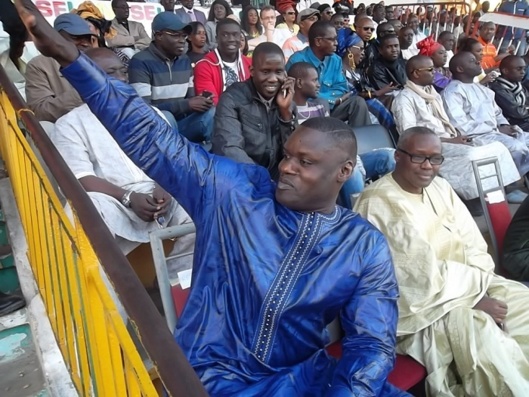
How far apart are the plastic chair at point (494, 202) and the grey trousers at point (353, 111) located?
1.12 metres

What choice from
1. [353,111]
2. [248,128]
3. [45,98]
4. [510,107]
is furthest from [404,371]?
[510,107]

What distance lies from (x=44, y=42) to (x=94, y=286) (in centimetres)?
68

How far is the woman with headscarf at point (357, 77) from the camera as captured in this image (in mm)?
4875

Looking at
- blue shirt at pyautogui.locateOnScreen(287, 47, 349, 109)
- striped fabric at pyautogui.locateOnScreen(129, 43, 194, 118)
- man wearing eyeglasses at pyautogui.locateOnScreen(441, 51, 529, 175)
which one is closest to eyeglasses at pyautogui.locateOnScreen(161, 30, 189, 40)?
striped fabric at pyautogui.locateOnScreen(129, 43, 194, 118)

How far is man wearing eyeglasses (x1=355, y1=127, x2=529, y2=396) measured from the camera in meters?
2.18

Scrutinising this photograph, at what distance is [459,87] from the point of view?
17.2 feet

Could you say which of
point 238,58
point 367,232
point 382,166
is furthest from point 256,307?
point 238,58

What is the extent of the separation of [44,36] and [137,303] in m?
0.82

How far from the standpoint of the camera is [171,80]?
13.8ft

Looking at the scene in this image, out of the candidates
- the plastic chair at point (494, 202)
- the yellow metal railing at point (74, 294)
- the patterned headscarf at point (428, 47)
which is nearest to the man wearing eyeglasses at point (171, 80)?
the yellow metal railing at point (74, 294)

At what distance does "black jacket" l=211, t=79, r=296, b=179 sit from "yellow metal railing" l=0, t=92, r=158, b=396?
123 cm

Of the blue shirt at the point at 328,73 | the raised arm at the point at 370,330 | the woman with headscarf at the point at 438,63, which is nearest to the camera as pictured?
the raised arm at the point at 370,330

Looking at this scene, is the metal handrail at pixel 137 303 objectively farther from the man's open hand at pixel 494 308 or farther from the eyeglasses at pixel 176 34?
the eyeglasses at pixel 176 34

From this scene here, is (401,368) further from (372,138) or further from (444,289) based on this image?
(372,138)
